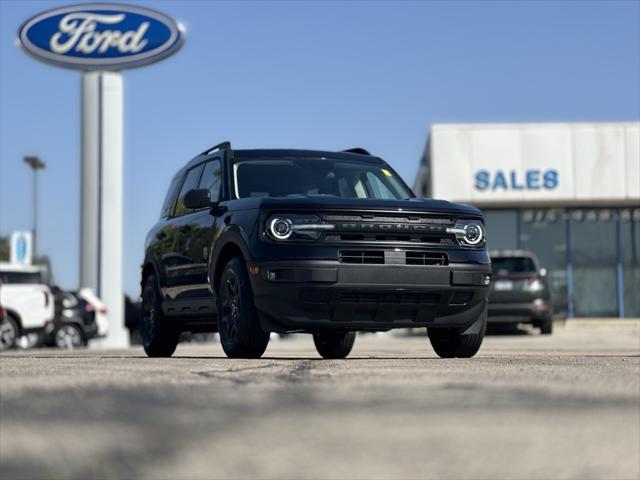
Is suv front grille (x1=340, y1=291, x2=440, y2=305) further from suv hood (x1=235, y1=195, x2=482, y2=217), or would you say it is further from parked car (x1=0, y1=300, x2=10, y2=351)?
parked car (x1=0, y1=300, x2=10, y2=351)

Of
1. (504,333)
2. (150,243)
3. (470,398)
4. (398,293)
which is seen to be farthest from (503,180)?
(470,398)

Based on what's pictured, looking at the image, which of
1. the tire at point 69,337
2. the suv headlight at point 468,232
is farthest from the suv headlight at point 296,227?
the tire at point 69,337

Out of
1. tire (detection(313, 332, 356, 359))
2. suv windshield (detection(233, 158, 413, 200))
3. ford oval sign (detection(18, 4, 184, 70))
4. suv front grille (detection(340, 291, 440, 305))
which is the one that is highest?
ford oval sign (detection(18, 4, 184, 70))

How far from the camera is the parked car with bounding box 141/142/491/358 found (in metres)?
7.34

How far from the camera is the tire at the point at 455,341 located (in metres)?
8.15

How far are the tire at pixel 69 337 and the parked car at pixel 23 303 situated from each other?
560 millimetres

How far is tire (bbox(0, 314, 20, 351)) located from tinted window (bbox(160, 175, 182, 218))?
36.5 ft

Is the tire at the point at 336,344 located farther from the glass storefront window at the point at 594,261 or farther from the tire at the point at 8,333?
the glass storefront window at the point at 594,261

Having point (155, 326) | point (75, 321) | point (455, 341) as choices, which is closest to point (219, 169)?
point (155, 326)

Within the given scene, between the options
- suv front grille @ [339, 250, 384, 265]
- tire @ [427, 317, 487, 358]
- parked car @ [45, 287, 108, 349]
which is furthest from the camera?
parked car @ [45, 287, 108, 349]

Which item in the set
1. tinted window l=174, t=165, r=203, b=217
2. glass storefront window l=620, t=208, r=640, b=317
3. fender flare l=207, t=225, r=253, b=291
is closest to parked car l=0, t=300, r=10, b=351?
tinted window l=174, t=165, r=203, b=217

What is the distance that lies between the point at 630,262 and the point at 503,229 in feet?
12.7

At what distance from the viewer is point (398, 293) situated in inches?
294

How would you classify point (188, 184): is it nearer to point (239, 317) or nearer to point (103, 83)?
point (239, 317)
